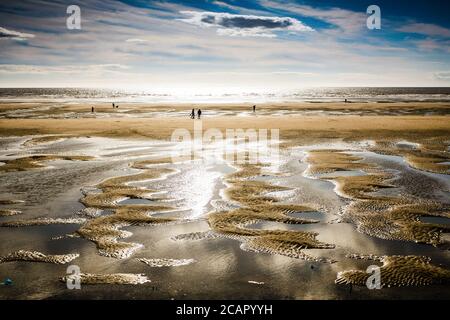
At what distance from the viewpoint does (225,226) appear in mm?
10906

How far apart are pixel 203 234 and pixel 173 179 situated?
22.1 feet

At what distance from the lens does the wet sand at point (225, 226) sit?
25.1 feet

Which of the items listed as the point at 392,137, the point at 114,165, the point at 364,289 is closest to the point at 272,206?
the point at 364,289

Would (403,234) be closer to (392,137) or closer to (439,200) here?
(439,200)

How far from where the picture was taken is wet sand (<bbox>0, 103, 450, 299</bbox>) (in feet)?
25.1
